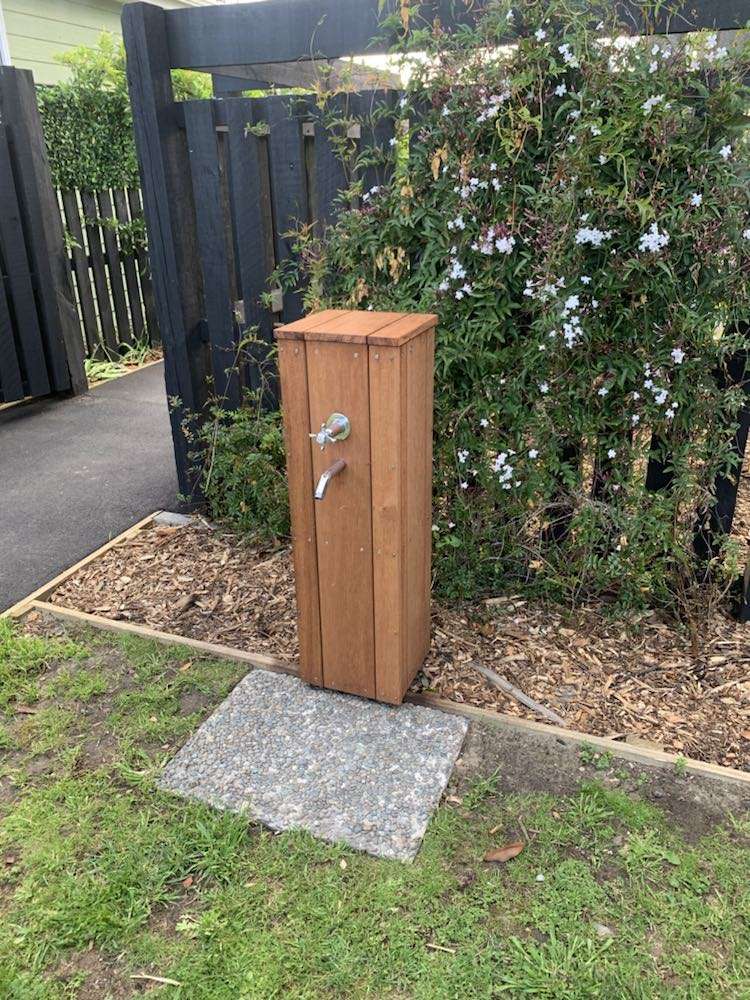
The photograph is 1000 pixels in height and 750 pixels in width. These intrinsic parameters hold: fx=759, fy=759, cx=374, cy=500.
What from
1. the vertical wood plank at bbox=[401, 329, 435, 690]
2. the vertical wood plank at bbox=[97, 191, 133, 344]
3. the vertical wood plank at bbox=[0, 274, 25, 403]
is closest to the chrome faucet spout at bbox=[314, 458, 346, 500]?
the vertical wood plank at bbox=[401, 329, 435, 690]

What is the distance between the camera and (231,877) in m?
1.99

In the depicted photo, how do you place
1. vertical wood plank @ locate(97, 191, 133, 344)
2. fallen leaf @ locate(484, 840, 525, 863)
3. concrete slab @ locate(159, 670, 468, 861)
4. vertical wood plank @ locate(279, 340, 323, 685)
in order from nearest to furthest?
fallen leaf @ locate(484, 840, 525, 863) → concrete slab @ locate(159, 670, 468, 861) → vertical wood plank @ locate(279, 340, 323, 685) → vertical wood plank @ locate(97, 191, 133, 344)

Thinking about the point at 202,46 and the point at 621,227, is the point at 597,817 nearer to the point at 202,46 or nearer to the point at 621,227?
the point at 621,227

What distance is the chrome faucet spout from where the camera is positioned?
2215 mm

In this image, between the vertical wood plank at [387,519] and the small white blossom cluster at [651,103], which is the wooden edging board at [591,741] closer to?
the vertical wood plank at [387,519]

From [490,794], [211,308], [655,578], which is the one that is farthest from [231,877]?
[211,308]

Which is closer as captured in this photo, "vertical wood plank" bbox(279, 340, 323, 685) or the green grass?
the green grass

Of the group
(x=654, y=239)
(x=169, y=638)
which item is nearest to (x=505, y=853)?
(x=169, y=638)

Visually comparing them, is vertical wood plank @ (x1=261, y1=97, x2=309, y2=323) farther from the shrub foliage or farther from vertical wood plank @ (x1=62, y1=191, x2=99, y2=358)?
vertical wood plank @ (x1=62, y1=191, x2=99, y2=358)

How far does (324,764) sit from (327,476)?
35.1 inches

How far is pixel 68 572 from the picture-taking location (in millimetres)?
3494

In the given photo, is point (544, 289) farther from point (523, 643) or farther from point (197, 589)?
point (197, 589)

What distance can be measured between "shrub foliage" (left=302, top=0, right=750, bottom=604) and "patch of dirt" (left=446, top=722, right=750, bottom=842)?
0.81m

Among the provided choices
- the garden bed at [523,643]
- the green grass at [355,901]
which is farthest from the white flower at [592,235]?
the green grass at [355,901]
